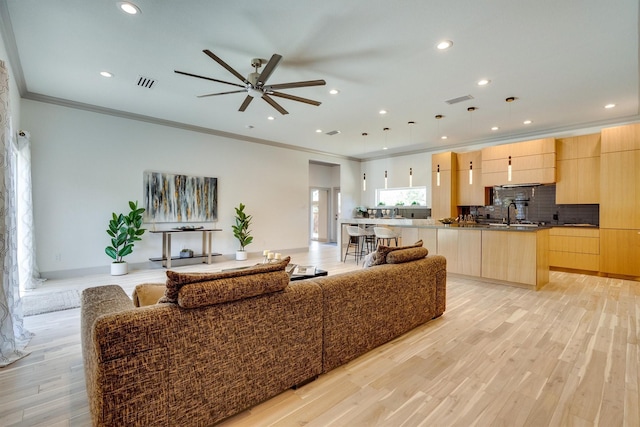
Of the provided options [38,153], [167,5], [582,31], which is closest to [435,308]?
[582,31]

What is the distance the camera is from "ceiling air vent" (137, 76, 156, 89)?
4071mm

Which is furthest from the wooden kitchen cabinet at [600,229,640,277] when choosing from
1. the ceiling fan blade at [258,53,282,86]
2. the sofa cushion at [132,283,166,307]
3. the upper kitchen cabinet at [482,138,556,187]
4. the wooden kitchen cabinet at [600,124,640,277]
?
the sofa cushion at [132,283,166,307]

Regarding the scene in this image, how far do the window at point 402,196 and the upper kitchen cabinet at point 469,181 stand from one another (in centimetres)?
104

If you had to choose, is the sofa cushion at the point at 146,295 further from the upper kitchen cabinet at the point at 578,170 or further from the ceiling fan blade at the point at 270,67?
the upper kitchen cabinet at the point at 578,170

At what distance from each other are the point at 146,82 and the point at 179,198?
8.61ft

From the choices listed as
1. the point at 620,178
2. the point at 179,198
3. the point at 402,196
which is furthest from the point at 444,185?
the point at 179,198

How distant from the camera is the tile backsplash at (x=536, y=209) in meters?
6.04

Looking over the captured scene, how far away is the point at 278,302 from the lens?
1847mm

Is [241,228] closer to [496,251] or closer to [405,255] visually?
[405,255]

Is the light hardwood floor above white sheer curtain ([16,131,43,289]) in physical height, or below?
below

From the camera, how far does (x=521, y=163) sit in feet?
20.7

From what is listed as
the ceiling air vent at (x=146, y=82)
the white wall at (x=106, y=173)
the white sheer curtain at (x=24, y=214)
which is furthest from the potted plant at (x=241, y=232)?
the white sheer curtain at (x=24, y=214)

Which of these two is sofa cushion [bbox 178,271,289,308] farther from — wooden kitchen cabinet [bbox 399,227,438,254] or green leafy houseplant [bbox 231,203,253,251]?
green leafy houseplant [bbox 231,203,253,251]

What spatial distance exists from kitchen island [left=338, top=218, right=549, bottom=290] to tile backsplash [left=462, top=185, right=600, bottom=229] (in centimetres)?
209
